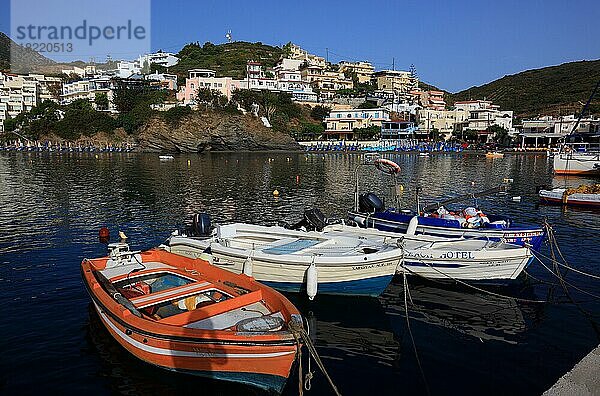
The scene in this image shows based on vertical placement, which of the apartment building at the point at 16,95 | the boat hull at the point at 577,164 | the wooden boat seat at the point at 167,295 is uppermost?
the apartment building at the point at 16,95

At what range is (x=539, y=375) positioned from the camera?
31.8 feet

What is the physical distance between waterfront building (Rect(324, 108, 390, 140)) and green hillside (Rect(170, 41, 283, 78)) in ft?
113

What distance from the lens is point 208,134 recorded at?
104 m

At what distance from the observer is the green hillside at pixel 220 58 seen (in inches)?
6127

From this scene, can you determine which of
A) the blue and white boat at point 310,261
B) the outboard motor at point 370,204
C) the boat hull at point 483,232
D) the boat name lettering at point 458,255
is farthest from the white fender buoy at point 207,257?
the outboard motor at point 370,204

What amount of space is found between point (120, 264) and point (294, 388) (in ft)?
21.9

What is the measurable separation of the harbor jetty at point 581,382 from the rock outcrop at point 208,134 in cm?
10134

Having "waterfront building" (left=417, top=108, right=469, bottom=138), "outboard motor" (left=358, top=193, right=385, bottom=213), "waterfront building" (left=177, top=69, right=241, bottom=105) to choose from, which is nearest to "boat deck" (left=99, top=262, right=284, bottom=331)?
"outboard motor" (left=358, top=193, right=385, bottom=213)

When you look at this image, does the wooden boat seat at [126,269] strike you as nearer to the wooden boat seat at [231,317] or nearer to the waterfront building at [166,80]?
the wooden boat seat at [231,317]

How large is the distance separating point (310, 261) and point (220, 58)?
17236cm

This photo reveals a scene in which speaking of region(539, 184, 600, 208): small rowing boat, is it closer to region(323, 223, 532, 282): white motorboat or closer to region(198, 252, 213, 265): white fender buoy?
region(323, 223, 532, 282): white motorboat

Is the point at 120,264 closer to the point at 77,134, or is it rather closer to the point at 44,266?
the point at 44,266

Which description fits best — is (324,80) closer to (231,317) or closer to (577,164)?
(577,164)

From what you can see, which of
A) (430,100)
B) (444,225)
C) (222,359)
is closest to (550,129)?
(430,100)
